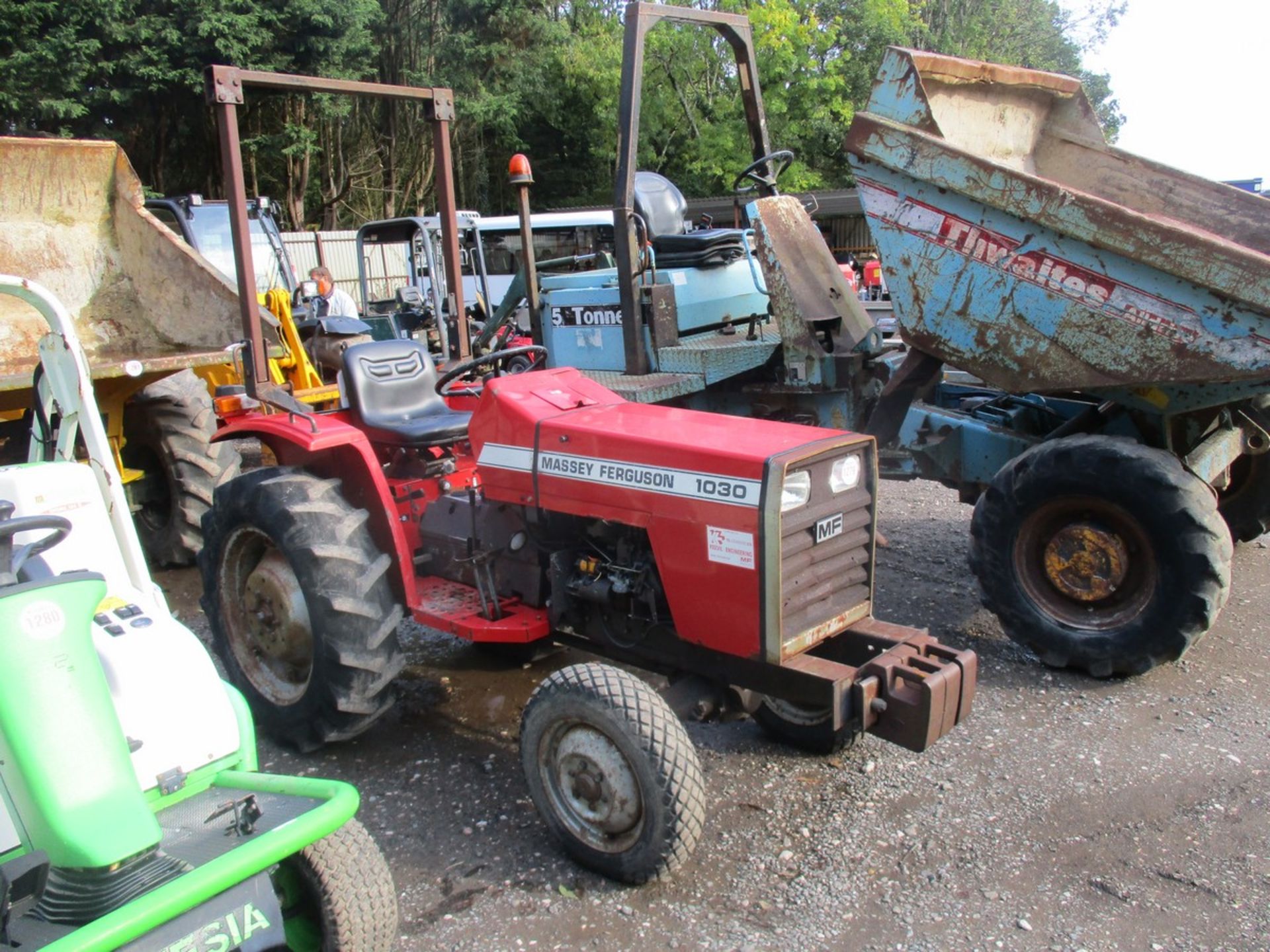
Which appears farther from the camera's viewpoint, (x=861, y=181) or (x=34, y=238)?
(x=34, y=238)

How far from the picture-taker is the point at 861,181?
4641 mm

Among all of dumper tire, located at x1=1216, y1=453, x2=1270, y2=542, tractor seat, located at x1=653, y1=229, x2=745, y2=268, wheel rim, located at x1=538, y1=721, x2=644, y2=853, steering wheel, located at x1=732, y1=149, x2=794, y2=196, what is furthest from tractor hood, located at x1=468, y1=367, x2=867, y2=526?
dumper tire, located at x1=1216, y1=453, x2=1270, y2=542

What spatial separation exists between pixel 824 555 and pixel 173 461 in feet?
14.7

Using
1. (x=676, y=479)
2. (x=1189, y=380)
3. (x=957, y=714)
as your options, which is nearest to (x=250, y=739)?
(x=676, y=479)

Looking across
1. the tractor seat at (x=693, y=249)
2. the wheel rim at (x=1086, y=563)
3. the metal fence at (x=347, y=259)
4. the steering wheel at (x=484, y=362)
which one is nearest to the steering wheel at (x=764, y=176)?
the tractor seat at (x=693, y=249)

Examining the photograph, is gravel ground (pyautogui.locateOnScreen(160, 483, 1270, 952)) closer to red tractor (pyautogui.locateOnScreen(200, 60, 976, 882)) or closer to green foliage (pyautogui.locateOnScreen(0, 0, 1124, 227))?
red tractor (pyautogui.locateOnScreen(200, 60, 976, 882))

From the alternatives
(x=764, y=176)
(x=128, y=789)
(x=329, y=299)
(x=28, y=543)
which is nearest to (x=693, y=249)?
(x=764, y=176)

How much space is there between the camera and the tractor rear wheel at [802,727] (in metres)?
3.39

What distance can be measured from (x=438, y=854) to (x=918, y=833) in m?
1.50

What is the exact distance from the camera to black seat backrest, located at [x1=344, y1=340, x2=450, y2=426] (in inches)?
154

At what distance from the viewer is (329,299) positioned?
33.8 ft

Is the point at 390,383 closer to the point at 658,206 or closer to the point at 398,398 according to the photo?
the point at 398,398

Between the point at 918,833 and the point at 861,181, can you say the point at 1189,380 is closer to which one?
the point at 861,181

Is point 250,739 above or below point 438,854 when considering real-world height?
above
